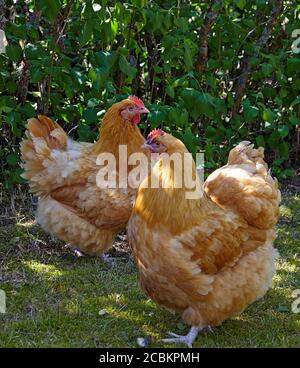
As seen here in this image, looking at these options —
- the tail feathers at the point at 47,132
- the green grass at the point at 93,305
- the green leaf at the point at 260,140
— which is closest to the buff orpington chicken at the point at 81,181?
the tail feathers at the point at 47,132

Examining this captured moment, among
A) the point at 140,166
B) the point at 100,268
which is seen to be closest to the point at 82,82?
the point at 140,166

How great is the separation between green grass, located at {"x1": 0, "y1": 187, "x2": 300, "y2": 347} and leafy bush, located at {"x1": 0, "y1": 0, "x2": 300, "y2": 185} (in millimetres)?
1107

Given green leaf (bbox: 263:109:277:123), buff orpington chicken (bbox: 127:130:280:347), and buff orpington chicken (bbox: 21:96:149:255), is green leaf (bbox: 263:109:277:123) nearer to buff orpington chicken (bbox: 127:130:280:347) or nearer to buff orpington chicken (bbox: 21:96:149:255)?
buff orpington chicken (bbox: 21:96:149:255)

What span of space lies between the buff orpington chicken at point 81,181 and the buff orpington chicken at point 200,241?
1.15 m

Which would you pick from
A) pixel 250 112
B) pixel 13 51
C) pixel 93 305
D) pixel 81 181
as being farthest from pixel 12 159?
pixel 250 112

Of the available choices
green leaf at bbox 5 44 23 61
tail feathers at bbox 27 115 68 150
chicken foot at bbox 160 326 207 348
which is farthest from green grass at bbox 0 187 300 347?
green leaf at bbox 5 44 23 61

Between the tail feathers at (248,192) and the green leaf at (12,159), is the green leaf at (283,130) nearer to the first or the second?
the tail feathers at (248,192)

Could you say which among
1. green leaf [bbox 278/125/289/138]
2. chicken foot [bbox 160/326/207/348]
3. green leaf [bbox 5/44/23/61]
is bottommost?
chicken foot [bbox 160/326/207/348]

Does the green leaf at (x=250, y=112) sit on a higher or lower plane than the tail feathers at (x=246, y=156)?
higher

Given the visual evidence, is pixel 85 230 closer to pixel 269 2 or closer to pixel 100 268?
pixel 100 268

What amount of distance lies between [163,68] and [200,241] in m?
2.51

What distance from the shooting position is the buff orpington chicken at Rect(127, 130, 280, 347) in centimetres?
382

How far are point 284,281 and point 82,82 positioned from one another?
2.45 metres

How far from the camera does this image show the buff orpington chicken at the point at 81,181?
514cm
